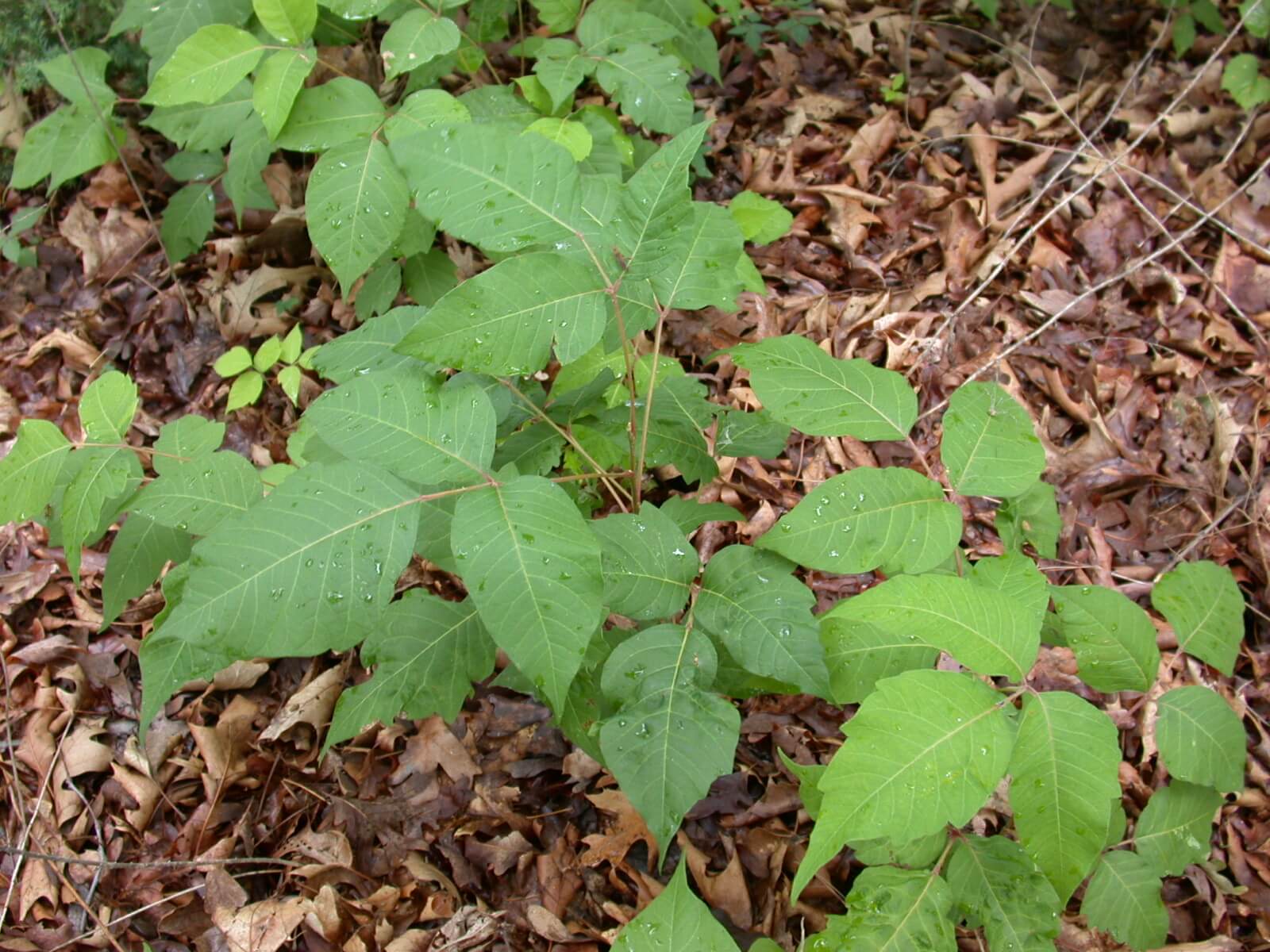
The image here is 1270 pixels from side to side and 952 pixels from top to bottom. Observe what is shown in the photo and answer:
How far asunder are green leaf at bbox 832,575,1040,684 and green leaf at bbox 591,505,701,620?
332mm

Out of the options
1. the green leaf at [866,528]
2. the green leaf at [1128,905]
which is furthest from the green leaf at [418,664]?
the green leaf at [1128,905]

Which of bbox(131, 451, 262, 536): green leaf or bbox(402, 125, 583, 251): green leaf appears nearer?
bbox(402, 125, 583, 251): green leaf

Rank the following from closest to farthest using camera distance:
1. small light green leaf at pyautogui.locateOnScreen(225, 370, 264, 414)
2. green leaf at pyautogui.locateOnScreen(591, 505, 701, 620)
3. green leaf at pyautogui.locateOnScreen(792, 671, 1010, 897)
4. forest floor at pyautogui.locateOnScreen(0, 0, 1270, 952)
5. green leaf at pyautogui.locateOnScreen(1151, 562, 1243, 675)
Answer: green leaf at pyautogui.locateOnScreen(792, 671, 1010, 897) < green leaf at pyautogui.locateOnScreen(591, 505, 701, 620) < green leaf at pyautogui.locateOnScreen(1151, 562, 1243, 675) < forest floor at pyautogui.locateOnScreen(0, 0, 1270, 952) < small light green leaf at pyautogui.locateOnScreen(225, 370, 264, 414)

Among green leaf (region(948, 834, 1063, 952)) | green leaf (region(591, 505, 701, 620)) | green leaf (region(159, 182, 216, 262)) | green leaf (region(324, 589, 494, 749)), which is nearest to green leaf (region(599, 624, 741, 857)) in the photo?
green leaf (region(591, 505, 701, 620))

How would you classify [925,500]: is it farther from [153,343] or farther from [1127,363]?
[153,343]

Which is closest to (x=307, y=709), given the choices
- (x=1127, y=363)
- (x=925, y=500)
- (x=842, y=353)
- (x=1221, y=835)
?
(x=925, y=500)

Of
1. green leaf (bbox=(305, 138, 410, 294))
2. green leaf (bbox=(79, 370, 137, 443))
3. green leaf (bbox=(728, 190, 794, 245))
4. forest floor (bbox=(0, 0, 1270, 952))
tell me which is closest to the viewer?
green leaf (bbox=(79, 370, 137, 443))

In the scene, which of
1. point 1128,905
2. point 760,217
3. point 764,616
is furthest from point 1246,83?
point 764,616

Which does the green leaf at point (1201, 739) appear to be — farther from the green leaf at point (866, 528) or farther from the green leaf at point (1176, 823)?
the green leaf at point (866, 528)

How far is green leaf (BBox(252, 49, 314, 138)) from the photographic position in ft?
7.04

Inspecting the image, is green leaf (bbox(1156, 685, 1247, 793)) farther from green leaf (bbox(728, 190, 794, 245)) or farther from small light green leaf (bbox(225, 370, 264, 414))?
small light green leaf (bbox(225, 370, 264, 414))

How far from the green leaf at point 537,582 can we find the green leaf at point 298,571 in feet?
0.44

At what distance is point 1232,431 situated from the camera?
2852 millimetres

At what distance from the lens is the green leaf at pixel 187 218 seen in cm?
326
